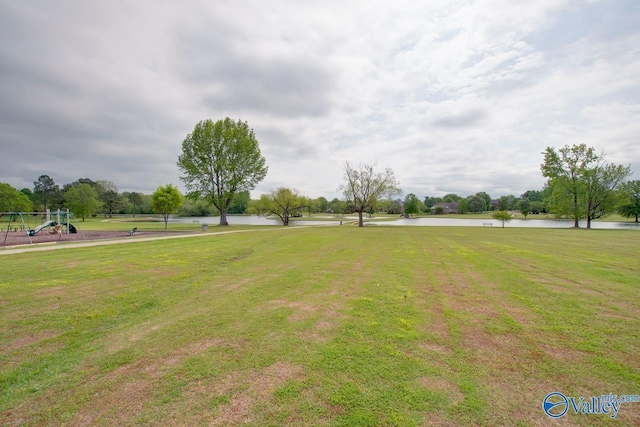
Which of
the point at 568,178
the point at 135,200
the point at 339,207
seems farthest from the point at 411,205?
the point at 135,200

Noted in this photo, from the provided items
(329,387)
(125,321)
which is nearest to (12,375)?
(125,321)

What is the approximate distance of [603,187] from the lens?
34.9 m

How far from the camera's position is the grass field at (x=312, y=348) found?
2701mm

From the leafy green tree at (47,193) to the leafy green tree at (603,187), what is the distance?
9750 cm

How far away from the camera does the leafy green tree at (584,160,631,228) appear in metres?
34.3

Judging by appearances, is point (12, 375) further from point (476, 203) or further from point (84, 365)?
point (476, 203)

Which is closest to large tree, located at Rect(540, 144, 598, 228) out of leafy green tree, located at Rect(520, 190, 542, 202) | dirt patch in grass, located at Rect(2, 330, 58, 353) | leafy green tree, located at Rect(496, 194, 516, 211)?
dirt patch in grass, located at Rect(2, 330, 58, 353)

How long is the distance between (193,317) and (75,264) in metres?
7.15

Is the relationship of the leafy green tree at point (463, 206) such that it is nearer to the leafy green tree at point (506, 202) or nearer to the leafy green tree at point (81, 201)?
the leafy green tree at point (506, 202)

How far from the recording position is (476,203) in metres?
106

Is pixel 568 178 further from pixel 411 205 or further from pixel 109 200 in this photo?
pixel 109 200

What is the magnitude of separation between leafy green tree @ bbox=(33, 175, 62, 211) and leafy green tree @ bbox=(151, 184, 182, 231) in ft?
177

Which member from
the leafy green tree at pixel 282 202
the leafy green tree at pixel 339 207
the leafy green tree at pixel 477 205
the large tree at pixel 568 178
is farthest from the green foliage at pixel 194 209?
the leafy green tree at pixel 477 205

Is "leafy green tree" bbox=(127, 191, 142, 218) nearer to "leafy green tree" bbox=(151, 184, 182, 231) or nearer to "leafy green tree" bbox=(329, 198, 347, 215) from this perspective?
"leafy green tree" bbox=(329, 198, 347, 215)
